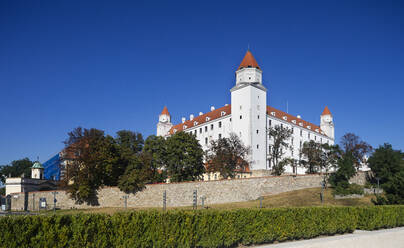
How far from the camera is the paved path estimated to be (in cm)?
1424

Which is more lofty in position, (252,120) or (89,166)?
(252,120)

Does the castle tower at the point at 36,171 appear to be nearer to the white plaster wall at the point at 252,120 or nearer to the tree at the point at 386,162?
the white plaster wall at the point at 252,120

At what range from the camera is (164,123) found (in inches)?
3807

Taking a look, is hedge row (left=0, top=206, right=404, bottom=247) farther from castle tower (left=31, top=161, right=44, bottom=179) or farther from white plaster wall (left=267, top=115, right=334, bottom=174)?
castle tower (left=31, top=161, right=44, bottom=179)

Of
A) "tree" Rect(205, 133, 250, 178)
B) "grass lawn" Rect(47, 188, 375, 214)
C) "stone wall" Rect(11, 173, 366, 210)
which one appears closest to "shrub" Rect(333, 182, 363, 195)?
"grass lawn" Rect(47, 188, 375, 214)

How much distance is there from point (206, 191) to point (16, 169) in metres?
80.2

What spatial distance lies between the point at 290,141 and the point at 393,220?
60.9 m

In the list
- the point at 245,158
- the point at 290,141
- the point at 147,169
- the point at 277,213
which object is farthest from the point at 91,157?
the point at 290,141

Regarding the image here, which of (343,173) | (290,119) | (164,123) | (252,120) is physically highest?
(164,123)

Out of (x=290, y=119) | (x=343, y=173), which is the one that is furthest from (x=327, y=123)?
(x=343, y=173)

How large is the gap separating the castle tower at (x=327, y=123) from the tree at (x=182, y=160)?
175ft

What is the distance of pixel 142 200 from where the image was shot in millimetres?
46969

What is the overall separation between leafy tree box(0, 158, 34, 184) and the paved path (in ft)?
341

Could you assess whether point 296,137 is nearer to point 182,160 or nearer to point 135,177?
point 182,160
